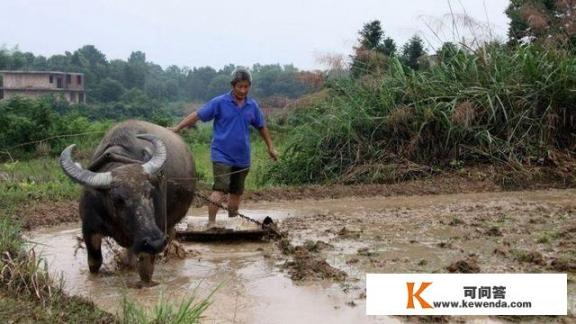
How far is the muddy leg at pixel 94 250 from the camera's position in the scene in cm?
473

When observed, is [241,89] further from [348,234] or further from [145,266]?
[145,266]

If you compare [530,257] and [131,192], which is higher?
[131,192]

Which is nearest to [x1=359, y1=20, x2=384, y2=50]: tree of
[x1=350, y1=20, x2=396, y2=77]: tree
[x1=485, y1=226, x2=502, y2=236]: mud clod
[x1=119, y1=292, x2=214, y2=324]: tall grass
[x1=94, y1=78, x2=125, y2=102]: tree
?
[x1=350, y1=20, x2=396, y2=77]: tree

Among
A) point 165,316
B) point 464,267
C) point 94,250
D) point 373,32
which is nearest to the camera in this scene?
point 165,316

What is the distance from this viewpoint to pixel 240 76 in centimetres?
604

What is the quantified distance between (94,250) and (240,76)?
213 centimetres

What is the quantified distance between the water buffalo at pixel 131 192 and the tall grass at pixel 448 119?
4.88 m

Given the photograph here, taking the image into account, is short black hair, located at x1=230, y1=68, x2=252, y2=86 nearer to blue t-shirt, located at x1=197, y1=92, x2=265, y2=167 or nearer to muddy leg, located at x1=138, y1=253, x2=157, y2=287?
blue t-shirt, located at x1=197, y1=92, x2=265, y2=167

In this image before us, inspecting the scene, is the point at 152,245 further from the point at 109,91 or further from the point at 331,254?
the point at 109,91

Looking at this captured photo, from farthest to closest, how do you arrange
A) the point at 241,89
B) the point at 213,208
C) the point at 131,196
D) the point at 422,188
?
the point at 422,188
the point at 213,208
the point at 241,89
the point at 131,196

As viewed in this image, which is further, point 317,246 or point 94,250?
point 317,246

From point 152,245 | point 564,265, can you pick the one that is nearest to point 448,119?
point 564,265

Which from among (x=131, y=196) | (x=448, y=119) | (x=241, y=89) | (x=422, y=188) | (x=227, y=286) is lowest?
(x=227, y=286)

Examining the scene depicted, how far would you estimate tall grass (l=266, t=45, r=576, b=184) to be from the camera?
9383mm
